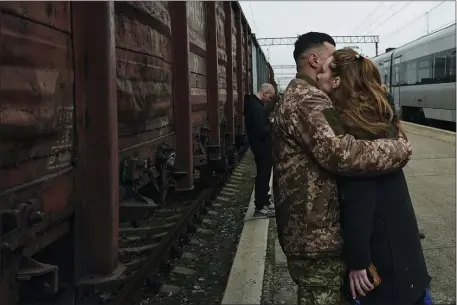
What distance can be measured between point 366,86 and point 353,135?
0.67 feet

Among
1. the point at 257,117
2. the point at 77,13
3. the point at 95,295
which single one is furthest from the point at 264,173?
the point at 77,13

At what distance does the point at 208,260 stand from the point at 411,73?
55.9ft

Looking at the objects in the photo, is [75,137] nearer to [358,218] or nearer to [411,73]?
[358,218]

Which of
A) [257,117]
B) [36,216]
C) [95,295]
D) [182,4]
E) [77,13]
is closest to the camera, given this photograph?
[36,216]

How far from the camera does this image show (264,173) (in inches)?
242

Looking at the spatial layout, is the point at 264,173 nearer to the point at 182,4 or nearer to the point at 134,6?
the point at 182,4

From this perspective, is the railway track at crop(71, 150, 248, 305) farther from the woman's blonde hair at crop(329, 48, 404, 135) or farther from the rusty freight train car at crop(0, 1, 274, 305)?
the woman's blonde hair at crop(329, 48, 404, 135)

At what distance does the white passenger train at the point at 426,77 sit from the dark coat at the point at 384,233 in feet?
44.5

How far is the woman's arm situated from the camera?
195cm

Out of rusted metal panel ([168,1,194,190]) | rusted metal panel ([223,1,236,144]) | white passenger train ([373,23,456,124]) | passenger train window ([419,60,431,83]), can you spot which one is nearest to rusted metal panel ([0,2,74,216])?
rusted metal panel ([168,1,194,190])

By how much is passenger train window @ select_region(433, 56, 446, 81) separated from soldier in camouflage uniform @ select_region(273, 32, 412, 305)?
591 inches

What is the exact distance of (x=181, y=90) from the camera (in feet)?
15.2

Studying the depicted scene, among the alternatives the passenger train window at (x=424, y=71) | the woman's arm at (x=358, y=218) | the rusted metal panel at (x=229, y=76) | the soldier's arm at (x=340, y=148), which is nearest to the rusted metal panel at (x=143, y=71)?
the soldier's arm at (x=340, y=148)

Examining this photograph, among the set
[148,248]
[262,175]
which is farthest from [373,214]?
[262,175]
